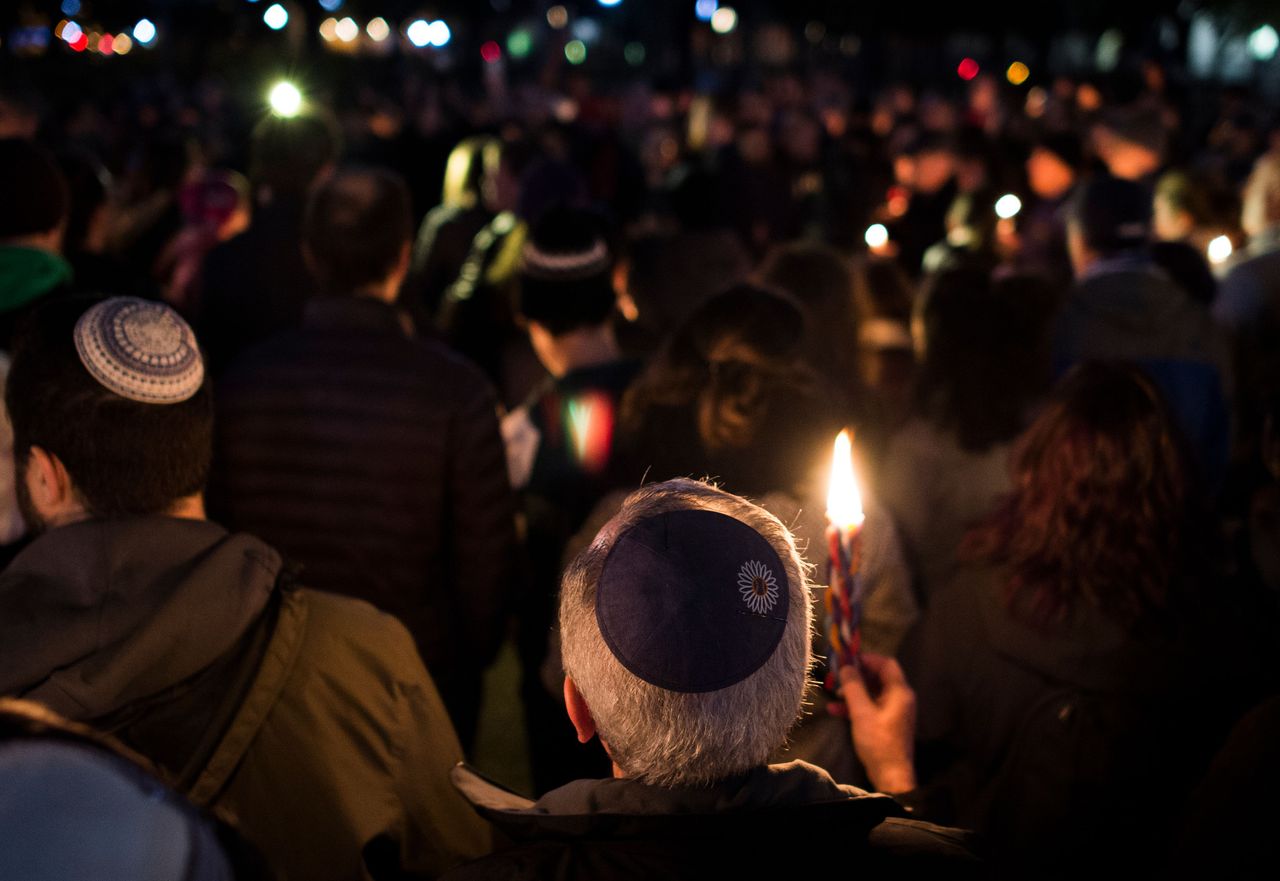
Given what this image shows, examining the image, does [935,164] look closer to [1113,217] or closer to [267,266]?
[1113,217]

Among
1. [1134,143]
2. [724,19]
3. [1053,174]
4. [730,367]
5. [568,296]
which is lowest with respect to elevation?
[730,367]

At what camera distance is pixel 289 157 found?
4.82 meters

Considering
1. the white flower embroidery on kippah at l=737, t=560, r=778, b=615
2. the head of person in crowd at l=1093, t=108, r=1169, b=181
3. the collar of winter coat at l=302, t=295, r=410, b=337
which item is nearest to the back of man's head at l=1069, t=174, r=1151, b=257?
the head of person in crowd at l=1093, t=108, r=1169, b=181

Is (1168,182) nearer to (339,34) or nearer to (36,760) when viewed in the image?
(36,760)

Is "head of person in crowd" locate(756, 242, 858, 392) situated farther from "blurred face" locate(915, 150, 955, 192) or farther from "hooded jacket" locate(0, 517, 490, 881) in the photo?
"blurred face" locate(915, 150, 955, 192)

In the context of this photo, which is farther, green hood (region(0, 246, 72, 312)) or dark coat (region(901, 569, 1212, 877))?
green hood (region(0, 246, 72, 312))

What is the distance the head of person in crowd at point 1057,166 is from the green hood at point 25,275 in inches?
224

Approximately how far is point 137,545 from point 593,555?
0.82 meters

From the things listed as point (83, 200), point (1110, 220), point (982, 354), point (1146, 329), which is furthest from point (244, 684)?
point (1110, 220)

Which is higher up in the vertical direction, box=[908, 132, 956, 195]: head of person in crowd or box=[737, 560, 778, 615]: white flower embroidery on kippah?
box=[908, 132, 956, 195]: head of person in crowd

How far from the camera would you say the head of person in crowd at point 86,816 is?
0.84 m

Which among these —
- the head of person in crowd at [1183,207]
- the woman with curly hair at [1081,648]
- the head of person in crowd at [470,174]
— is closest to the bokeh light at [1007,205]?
the head of person in crowd at [1183,207]

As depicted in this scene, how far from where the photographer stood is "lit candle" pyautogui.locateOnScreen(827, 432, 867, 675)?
73.6 inches

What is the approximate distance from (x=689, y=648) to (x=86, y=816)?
2.55 ft
